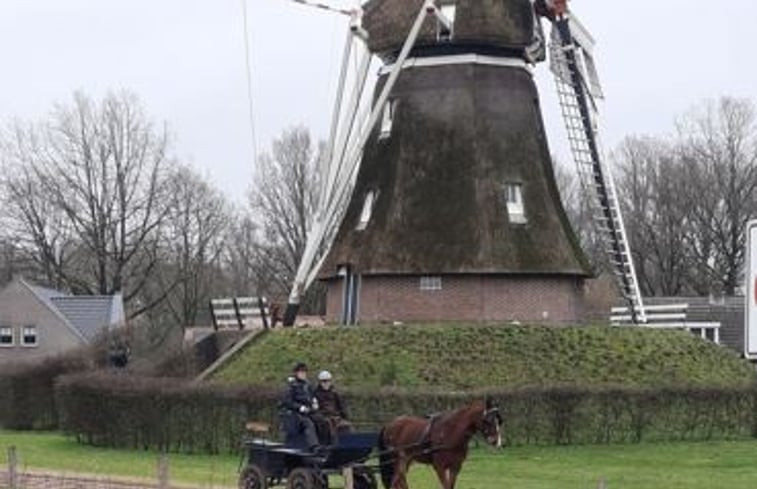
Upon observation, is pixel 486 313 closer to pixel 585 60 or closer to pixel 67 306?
pixel 585 60

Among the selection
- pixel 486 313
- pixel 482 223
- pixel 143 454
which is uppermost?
pixel 482 223

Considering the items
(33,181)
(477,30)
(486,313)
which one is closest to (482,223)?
(486,313)

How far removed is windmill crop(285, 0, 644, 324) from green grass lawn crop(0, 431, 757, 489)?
8.09 metres

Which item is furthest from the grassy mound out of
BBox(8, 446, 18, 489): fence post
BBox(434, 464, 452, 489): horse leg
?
BBox(434, 464, 452, 489): horse leg

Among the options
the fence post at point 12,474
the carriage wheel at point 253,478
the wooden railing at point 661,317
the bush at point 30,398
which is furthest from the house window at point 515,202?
the fence post at point 12,474

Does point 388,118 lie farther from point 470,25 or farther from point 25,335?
point 25,335

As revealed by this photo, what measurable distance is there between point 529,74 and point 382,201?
5.52 m

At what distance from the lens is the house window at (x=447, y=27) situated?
35.5 metres

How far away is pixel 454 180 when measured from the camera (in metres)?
35.2

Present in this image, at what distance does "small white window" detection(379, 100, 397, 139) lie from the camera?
36.6 metres

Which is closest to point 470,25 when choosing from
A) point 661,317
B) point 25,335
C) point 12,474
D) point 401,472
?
point 661,317

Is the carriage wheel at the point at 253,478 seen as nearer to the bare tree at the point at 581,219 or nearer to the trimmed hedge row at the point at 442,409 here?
the trimmed hedge row at the point at 442,409

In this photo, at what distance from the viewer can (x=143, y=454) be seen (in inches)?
1111

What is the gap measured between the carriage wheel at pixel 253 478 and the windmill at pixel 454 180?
16822mm
